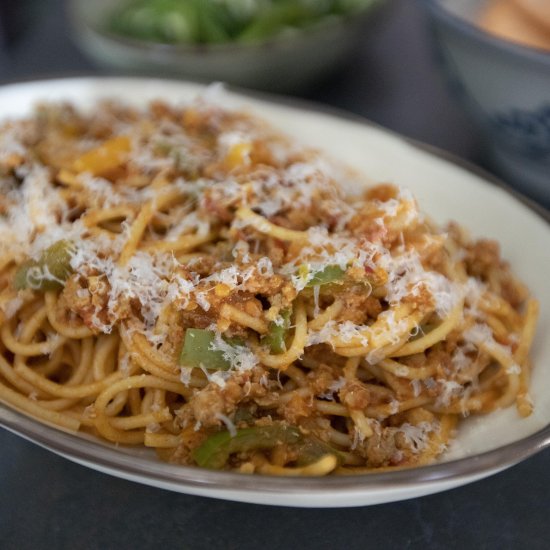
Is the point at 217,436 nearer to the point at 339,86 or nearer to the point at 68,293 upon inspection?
the point at 68,293

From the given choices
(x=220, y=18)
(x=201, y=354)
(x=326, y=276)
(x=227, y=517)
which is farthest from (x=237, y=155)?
(x=220, y=18)

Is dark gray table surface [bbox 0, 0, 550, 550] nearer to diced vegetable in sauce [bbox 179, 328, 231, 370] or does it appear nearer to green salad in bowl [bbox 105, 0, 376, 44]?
diced vegetable in sauce [bbox 179, 328, 231, 370]

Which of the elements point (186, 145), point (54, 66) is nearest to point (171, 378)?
point (186, 145)

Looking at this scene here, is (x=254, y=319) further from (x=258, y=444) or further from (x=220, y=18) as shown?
(x=220, y=18)

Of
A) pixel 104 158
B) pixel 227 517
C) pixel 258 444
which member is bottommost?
pixel 227 517

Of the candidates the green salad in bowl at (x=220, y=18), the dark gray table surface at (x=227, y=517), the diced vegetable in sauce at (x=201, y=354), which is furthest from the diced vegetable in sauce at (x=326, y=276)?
the green salad in bowl at (x=220, y=18)

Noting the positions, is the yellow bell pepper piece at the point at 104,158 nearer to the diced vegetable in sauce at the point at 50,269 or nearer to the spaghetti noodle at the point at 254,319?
the spaghetti noodle at the point at 254,319

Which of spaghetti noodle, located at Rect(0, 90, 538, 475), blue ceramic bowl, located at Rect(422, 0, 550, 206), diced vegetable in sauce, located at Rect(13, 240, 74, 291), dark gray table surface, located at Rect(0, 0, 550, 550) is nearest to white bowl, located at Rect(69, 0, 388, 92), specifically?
blue ceramic bowl, located at Rect(422, 0, 550, 206)
